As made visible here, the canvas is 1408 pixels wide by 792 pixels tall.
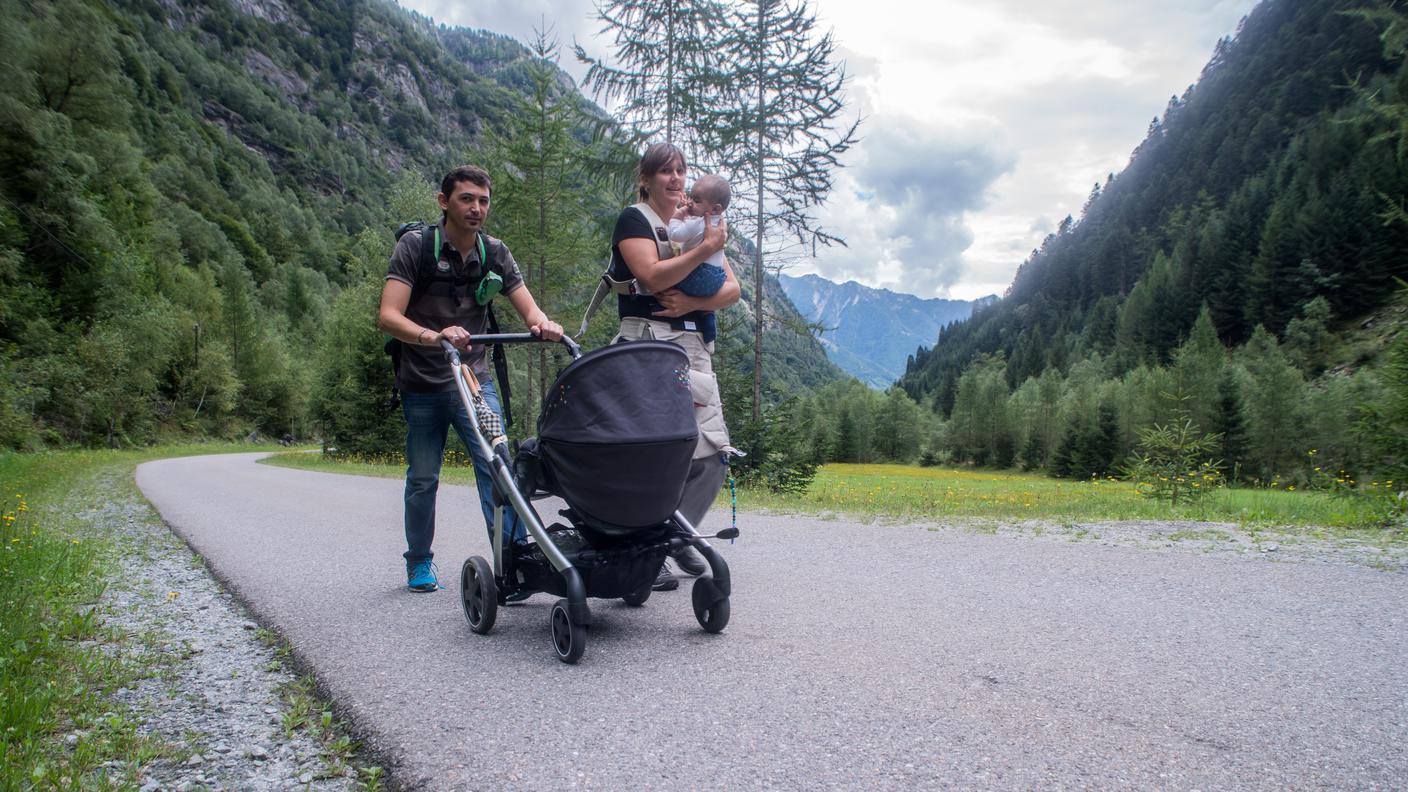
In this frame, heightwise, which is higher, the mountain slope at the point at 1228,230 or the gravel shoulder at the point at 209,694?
the mountain slope at the point at 1228,230

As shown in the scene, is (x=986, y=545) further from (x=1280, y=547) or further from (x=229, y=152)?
(x=229, y=152)

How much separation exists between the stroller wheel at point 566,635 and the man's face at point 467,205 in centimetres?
204

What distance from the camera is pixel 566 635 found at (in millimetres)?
2822

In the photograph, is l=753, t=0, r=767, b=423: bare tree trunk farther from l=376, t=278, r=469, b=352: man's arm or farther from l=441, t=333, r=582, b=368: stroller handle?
l=441, t=333, r=582, b=368: stroller handle

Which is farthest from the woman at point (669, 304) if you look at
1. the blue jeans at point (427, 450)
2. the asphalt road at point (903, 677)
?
the blue jeans at point (427, 450)

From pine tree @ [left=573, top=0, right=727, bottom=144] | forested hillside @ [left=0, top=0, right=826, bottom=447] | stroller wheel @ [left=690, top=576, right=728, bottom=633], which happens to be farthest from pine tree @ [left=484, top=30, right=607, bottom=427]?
stroller wheel @ [left=690, top=576, right=728, bottom=633]

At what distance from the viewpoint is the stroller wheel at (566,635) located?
9.00ft

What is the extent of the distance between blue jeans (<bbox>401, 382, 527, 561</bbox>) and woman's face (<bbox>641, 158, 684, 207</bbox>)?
1413 millimetres

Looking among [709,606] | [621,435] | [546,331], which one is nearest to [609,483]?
[621,435]

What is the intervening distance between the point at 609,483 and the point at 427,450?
169 cm

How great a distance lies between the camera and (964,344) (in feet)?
539

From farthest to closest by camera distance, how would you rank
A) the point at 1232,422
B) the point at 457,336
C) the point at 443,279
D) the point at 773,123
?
1. the point at 1232,422
2. the point at 773,123
3. the point at 443,279
4. the point at 457,336

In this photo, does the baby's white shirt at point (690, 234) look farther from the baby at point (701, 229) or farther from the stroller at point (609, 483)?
the stroller at point (609, 483)

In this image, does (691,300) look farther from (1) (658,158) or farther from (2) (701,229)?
(1) (658,158)
